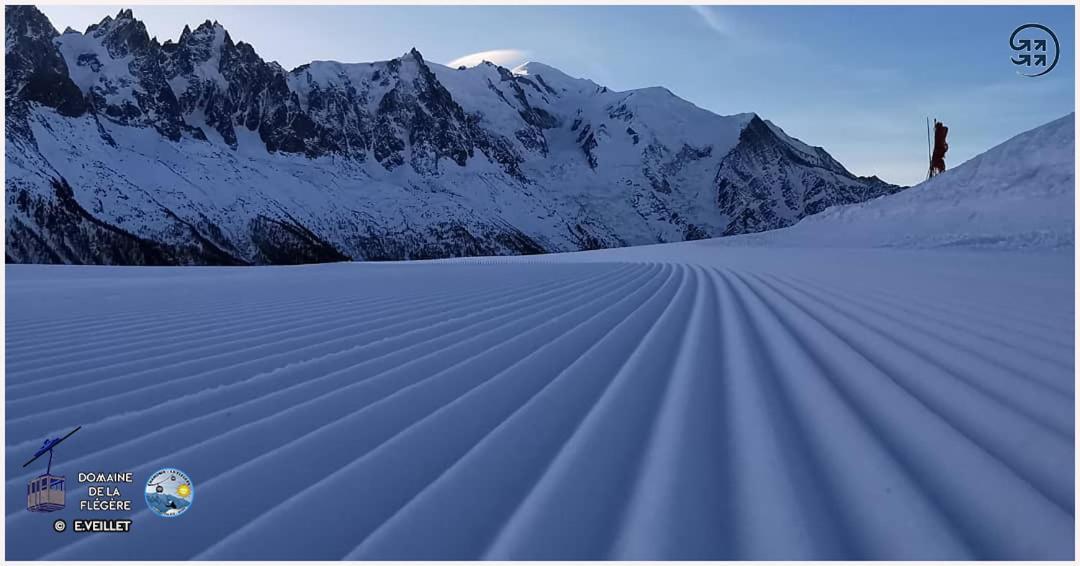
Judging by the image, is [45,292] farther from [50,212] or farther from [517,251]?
[517,251]

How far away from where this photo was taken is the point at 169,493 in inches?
67.9

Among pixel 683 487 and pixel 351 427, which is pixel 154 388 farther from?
pixel 683 487

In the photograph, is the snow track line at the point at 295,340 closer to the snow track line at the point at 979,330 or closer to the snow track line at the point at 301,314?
the snow track line at the point at 301,314

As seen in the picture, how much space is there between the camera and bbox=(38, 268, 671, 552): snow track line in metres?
1.65

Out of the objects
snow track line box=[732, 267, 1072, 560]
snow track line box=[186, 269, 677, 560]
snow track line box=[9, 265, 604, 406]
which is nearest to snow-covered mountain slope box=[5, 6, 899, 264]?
snow track line box=[9, 265, 604, 406]

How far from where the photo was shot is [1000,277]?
7426 millimetres

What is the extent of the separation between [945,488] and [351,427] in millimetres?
1654

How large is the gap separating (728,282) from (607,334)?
448 cm

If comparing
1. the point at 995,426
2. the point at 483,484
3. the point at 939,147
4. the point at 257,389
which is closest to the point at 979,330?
the point at 995,426

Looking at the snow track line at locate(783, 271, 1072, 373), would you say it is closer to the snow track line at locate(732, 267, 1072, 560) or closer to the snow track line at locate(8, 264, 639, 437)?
the snow track line at locate(732, 267, 1072, 560)

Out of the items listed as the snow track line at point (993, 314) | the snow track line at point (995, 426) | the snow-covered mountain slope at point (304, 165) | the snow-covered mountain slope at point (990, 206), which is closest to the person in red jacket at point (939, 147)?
the snow-covered mountain slope at point (990, 206)

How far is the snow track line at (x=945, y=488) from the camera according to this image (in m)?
1.31

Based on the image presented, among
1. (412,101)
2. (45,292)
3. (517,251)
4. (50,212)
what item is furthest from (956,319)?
(412,101)

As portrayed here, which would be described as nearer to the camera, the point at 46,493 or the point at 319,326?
the point at 46,493
